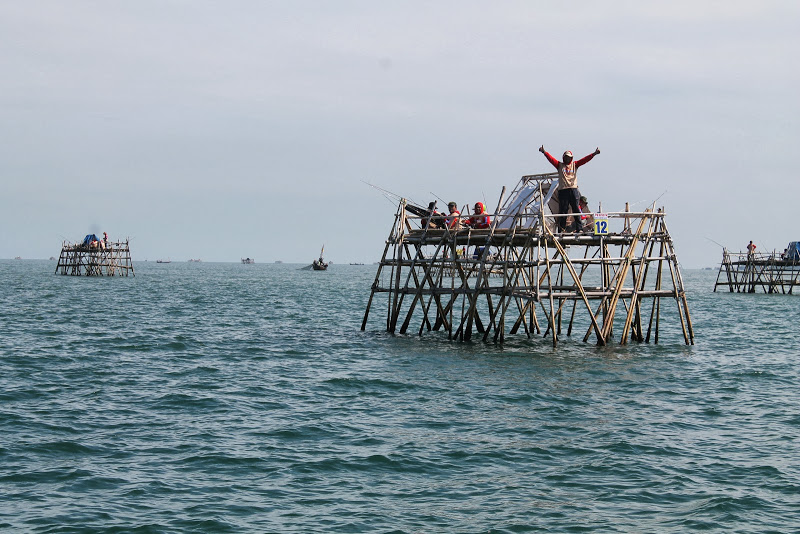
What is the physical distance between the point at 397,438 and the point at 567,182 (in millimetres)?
13824

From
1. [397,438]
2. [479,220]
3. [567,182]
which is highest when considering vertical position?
[567,182]

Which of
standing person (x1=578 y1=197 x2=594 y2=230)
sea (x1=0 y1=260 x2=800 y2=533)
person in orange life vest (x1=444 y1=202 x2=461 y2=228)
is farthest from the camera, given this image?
person in orange life vest (x1=444 y1=202 x2=461 y2=228)

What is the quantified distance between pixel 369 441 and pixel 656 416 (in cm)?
613

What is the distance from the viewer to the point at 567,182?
26.1 metres

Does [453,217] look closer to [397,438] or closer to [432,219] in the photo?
[432,219]

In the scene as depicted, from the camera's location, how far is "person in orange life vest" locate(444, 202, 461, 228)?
91.8 ft

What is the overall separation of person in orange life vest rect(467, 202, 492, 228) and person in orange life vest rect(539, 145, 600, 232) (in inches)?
103

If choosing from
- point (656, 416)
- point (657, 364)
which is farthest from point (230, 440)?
point (657, 364)

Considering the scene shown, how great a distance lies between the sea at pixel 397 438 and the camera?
433 inches

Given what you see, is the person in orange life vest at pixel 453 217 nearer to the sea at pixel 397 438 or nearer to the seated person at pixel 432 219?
the seated person at pixel 432 219

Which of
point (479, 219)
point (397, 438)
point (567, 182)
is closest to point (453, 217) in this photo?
point (479, 219)

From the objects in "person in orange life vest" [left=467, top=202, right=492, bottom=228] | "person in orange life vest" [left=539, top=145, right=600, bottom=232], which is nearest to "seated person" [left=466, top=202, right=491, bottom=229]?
"person in orange life vest" [left=467, top=202, right=492, bottom=228]

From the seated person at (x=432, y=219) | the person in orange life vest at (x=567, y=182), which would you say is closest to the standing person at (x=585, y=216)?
the person in orange life vest at (x=567, y=182)

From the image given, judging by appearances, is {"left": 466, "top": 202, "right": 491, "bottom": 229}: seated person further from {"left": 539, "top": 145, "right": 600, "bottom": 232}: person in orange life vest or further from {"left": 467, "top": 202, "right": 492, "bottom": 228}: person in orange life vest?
{"left": 539, "top": 145, "right": 600, "bottom": 232}: person in orange life vest
